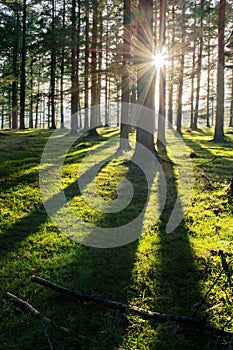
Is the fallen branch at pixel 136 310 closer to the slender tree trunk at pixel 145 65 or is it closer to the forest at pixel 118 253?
the forest at pixel 118 253

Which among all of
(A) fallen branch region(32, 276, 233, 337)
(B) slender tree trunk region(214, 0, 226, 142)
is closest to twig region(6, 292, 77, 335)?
(A) fallen branch region(32, 276, 233, 337)

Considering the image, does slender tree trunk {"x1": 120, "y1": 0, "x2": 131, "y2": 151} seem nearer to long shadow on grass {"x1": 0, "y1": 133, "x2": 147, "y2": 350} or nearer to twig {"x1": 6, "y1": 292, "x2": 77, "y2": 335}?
long shadow on grass {"x1": 0, "y1": 133, "x2": 147, "y2": 350}

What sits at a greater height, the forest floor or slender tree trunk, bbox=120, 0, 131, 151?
slender tree trunk, bbox=120, 0, 131, 151

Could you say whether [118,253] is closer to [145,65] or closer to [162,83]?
[145,65]

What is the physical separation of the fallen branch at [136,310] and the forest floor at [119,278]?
0.05m

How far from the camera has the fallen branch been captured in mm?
3248

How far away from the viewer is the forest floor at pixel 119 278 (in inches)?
124

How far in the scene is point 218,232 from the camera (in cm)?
562

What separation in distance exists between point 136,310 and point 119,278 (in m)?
0.71

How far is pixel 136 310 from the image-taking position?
3498 mm

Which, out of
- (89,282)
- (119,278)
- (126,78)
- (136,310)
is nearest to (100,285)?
(89,282)

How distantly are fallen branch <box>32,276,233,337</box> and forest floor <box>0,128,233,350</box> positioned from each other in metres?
0.05

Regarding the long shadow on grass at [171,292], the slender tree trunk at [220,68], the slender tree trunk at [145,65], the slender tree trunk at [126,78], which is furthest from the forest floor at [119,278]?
the slender tree trunk at [220,68]

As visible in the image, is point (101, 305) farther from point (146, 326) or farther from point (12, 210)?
point (12, 210)
